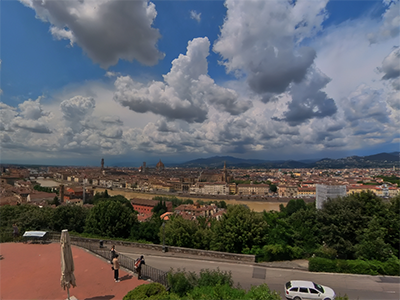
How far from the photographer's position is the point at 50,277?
25.5 ft

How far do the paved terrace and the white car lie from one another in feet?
16.8

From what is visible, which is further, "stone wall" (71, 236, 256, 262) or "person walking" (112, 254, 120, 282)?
"stone wall" (71, 236, 256, 262)

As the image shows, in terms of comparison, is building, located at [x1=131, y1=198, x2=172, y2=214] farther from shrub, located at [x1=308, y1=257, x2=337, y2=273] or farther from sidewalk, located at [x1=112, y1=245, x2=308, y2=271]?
shrub, located at [x1=308, y1=257, x2=337, y2=273]

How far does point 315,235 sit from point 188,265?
8.66 m

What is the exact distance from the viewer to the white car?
7819 mm

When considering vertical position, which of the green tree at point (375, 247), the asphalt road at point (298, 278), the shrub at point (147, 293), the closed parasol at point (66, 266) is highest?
the closed parasol at point (66, 266)

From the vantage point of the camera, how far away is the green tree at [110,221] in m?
16.6

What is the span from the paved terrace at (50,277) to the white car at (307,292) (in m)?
5.12

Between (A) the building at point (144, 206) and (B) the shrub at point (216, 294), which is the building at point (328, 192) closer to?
(B) the shrub at point (216, 294)

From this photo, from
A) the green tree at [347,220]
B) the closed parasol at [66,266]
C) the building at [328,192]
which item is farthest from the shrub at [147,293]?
the building at [328,192]

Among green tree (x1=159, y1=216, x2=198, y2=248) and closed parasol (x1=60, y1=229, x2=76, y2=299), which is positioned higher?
closed parasol (x1=60, y1=229, x2=76, y2=299)

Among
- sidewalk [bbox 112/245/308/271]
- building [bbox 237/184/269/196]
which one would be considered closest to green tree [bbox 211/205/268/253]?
sidewalk [bbox 112/245/308/271]

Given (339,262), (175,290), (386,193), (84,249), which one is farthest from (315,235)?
(386,193)

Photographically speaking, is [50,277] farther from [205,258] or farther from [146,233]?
[146,233]
